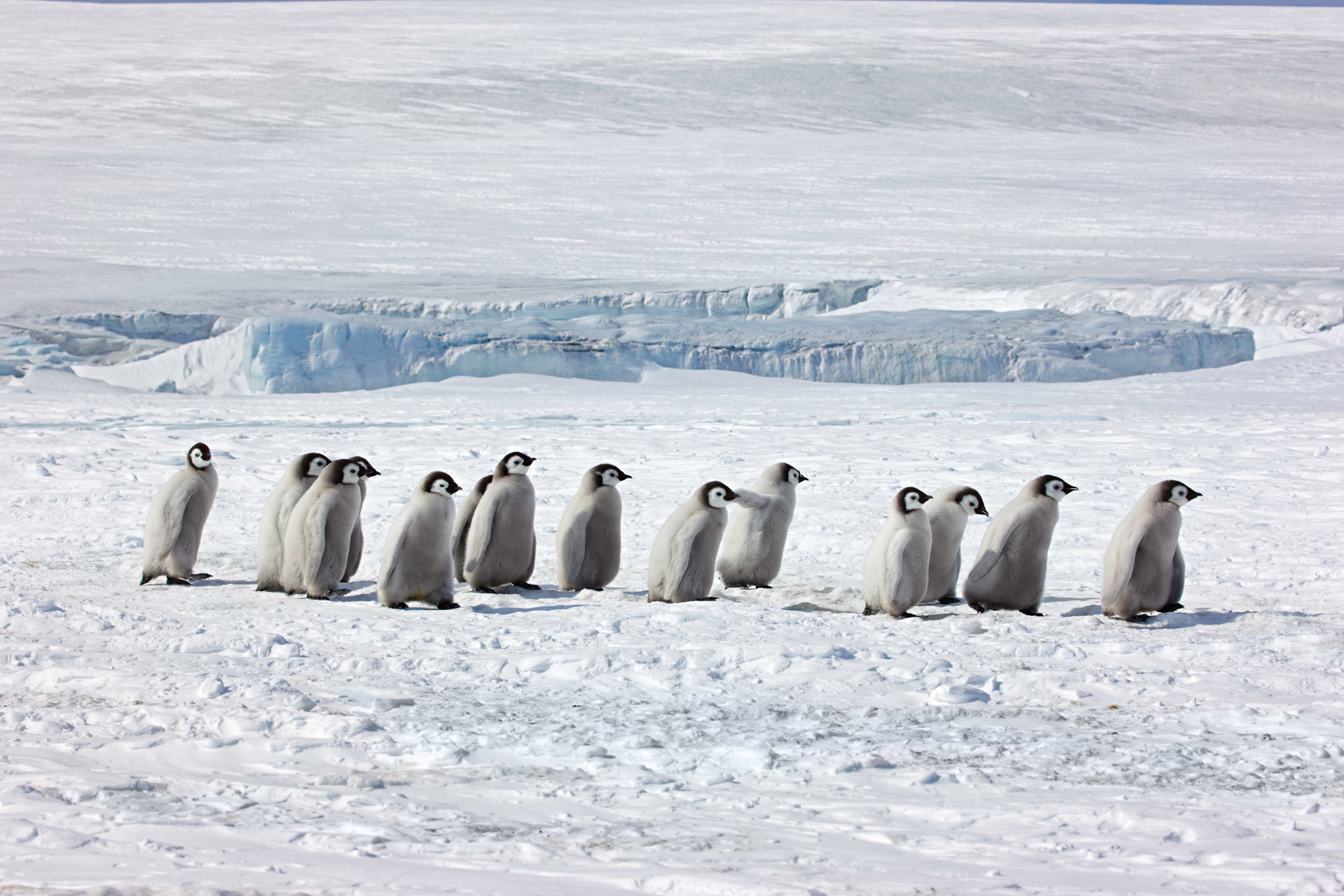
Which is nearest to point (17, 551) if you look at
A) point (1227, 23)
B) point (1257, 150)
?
point (1257, 150)

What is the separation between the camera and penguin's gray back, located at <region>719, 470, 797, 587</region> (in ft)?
17.9

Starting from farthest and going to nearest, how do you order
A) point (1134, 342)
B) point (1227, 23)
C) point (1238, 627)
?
point (1227, 23) → point (1134, 342) → point (1238, 627)

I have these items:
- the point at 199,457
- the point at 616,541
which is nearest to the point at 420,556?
the point at 616,541

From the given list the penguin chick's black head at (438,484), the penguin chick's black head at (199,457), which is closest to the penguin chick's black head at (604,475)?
the penguin chick's black head at (438,484)

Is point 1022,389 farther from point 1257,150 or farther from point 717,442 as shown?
point 1257,150

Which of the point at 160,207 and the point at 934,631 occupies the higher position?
the point at 160,207

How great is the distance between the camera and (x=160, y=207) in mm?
25984

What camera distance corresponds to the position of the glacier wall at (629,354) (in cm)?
1288

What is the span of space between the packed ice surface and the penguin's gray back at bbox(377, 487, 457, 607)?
0.33ft

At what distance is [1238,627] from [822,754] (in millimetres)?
1889

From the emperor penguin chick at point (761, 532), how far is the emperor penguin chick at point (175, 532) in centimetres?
213

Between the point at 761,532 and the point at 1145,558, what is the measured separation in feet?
5.03

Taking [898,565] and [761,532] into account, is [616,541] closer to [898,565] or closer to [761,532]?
[761,532]

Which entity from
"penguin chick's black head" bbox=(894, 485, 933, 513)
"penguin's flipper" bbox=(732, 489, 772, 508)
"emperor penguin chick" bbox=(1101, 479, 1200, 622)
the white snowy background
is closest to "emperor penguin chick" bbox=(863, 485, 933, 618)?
"penguin chick's black head" bbox=(894, 485, 933, 513)
